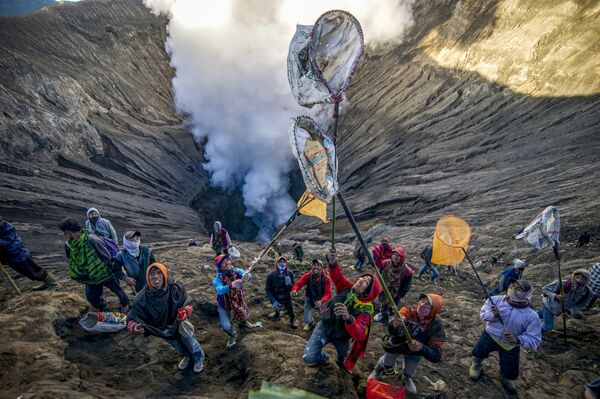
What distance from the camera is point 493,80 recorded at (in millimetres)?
17156

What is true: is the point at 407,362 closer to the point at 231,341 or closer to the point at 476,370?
the point at 476,370

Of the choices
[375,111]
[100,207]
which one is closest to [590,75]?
[375,111]

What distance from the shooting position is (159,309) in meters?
3.39

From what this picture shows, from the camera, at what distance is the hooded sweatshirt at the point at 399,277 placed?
5.01 m

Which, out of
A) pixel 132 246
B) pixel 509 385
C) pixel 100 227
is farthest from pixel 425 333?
pixel 100 227

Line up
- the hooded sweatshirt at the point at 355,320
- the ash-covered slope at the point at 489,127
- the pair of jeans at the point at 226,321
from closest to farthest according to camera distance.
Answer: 1. the hooded sweatshirt at the point at 355,320
2. the pair of jeans at the point at 226,321
3. the ash-covered slope at the point at 489,127

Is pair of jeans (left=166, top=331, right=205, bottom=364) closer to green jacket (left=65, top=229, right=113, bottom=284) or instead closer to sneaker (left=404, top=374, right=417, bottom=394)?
green jacket (left=65, top=229, right=113, bottom=284)

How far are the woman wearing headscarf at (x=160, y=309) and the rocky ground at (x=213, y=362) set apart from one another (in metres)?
0.65

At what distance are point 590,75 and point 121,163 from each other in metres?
23.7

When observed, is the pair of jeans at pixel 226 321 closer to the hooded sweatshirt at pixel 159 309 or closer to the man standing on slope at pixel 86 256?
the hooded sweatshirt at pixel 159 309

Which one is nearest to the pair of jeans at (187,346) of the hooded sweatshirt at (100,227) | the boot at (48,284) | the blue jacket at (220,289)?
the blue jacket at (220,289)

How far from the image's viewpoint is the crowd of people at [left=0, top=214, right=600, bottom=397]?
3.39 meters

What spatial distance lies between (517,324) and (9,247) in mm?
7457

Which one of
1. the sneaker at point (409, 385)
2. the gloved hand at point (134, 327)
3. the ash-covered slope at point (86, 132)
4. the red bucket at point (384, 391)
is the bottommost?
the sneaker at point (409, 385)
